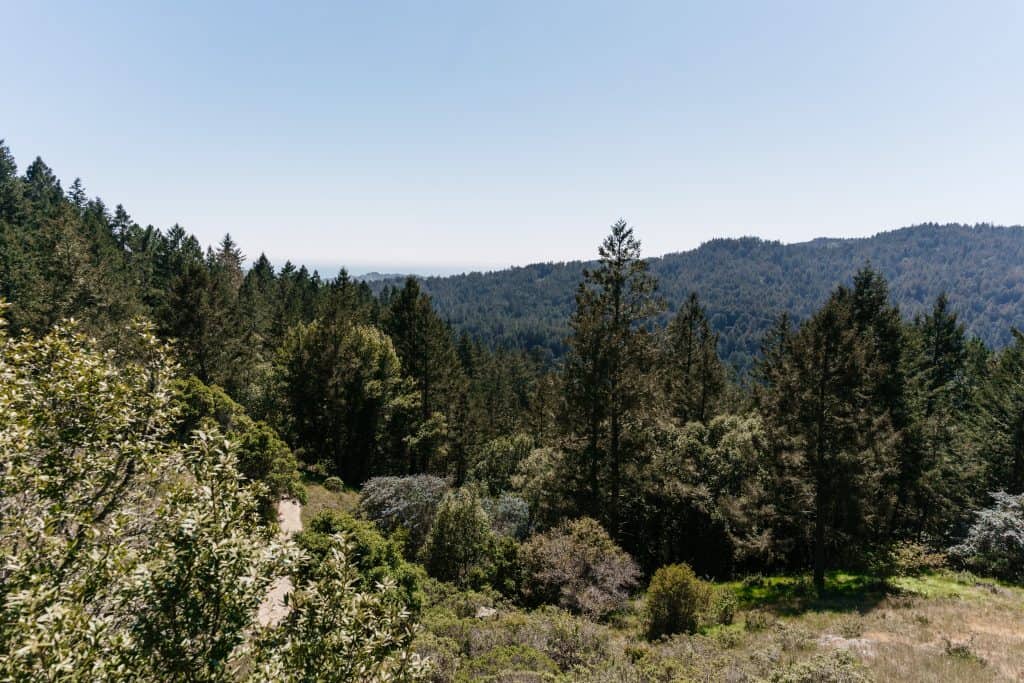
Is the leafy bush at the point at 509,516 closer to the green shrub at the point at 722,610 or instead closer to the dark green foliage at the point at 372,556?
the dark green foliage at the point at 372,556

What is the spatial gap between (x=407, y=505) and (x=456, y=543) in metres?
4.13

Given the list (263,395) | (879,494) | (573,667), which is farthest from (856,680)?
(263,395)

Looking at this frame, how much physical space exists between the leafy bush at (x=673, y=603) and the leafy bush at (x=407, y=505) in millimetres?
9655

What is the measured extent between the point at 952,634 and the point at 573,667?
34.8 feet

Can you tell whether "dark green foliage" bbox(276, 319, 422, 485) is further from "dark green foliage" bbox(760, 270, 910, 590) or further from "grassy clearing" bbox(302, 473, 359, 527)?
"dark green foliage" bbox(760, 270, 910, 590)

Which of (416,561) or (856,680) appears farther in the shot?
(416,561)

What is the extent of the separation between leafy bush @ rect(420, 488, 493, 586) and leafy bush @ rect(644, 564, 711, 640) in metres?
6.10

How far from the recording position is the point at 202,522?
227 inches

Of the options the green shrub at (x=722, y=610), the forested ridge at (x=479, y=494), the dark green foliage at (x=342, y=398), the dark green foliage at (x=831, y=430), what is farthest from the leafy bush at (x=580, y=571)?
the dark green foliage at (x=342, y=398)

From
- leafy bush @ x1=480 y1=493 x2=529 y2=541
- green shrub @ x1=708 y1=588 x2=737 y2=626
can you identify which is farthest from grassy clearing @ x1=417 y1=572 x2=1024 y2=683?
leafy bush @ x1=480 y1=493 x2=529 y2=541

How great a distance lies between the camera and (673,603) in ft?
51.1

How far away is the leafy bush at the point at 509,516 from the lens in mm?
21547

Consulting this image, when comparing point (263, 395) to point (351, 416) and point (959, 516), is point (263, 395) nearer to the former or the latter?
point (351, 416)

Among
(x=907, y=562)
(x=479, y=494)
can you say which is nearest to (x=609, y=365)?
(x=479, y=494)
